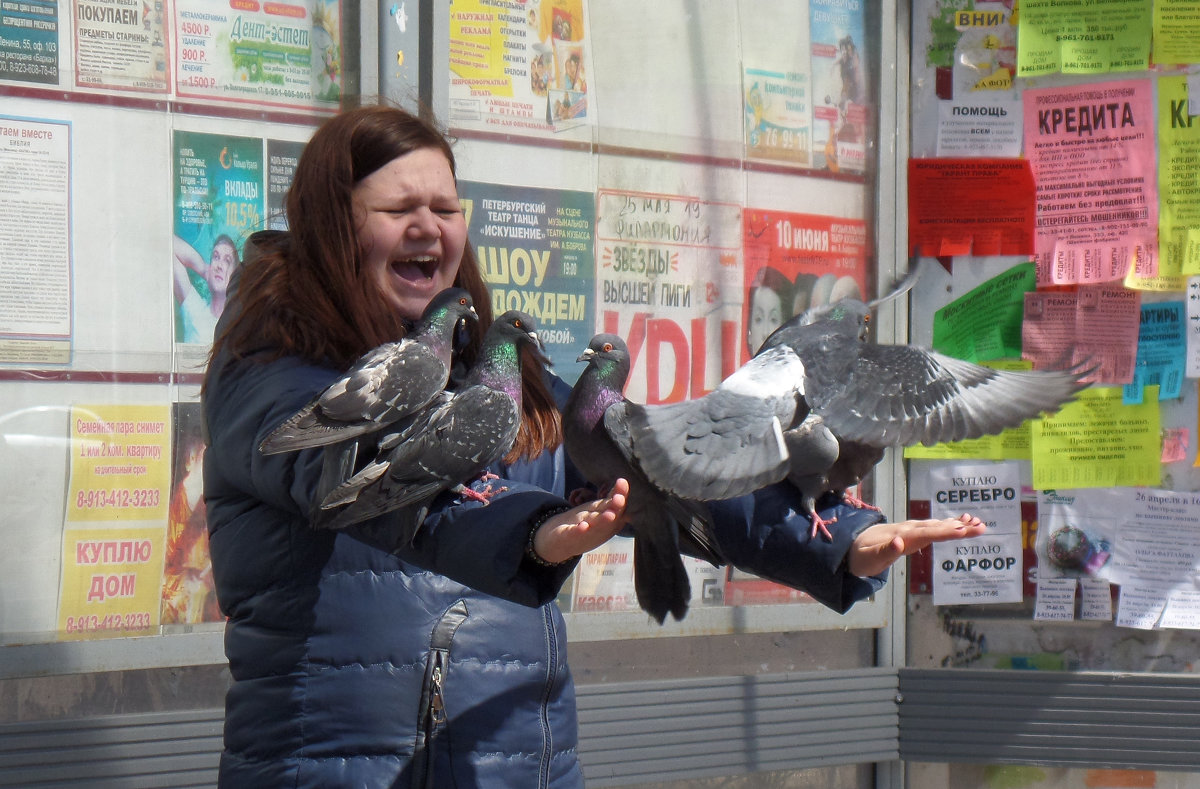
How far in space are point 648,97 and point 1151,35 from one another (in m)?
1.66

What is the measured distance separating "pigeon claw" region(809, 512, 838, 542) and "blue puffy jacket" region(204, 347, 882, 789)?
14 millimetres

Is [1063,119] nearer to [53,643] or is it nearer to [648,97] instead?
[648,97]

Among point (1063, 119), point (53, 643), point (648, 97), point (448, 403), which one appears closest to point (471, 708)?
point (448, 403)

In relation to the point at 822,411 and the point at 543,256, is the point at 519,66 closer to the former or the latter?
the point at 543,256

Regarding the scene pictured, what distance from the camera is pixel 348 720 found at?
75.0 inches

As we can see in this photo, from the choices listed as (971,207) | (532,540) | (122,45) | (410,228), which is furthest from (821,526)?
(971,207)

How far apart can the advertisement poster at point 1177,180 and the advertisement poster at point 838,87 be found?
960 millimetres

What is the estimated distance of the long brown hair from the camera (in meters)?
1.97

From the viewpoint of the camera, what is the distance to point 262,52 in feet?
11.0

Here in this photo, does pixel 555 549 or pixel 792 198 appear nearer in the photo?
pixel 555 549

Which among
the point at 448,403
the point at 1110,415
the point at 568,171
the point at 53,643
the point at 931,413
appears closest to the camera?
the point at 448,403

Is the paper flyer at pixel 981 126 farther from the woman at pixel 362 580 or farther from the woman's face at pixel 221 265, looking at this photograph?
the woman at pixel 362 580

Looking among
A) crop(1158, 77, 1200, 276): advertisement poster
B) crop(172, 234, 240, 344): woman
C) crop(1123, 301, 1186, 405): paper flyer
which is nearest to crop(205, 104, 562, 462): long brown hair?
crop(172, 234, 240, 344): woman

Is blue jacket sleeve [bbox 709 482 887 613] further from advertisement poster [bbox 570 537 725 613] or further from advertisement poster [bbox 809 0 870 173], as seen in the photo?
advertisement poster [bbox 809 0 870 173]
